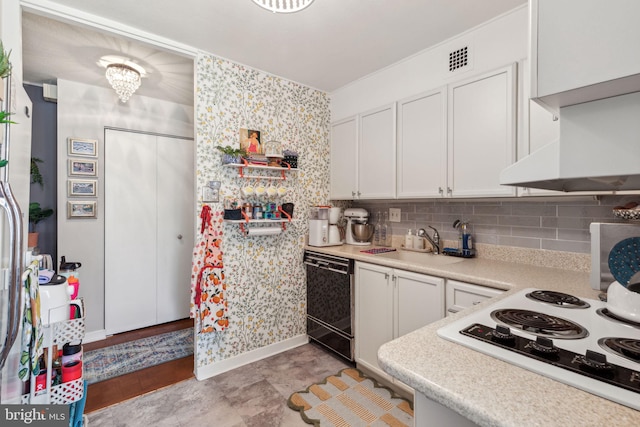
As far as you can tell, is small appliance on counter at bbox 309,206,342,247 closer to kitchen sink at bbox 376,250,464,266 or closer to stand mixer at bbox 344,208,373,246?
stand mixer at bbox 344,208,373,246

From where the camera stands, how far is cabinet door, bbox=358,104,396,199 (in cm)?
250

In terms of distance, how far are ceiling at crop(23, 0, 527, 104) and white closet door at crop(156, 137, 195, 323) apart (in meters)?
0.92

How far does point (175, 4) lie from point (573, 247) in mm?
2847

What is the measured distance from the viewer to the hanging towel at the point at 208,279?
2.27m

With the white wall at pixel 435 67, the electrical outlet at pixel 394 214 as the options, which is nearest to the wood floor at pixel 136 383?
the electrical outlet at pixel 394 214

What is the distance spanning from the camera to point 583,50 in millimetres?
548

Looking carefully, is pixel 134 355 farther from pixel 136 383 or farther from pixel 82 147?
pixel 82 147

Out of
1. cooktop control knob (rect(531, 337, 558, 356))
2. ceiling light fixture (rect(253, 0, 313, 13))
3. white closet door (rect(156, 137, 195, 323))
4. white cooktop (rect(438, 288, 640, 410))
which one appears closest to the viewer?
white cooktop (rect(438, 288, 640, 410))

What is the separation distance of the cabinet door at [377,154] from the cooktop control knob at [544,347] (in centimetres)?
177

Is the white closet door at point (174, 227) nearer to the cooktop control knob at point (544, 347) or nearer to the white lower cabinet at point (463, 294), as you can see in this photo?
the white lower cabinet at point (463, 294)

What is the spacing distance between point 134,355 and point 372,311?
2210 millimetres

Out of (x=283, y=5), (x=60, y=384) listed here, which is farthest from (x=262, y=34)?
(x=60, y=384)

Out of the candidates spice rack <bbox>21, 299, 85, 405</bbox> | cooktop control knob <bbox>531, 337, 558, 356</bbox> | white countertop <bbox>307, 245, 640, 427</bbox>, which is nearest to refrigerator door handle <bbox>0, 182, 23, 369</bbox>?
spice rack <bbox>21, 299, 85, 405</bbox>

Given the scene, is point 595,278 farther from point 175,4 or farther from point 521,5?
point 175,4
